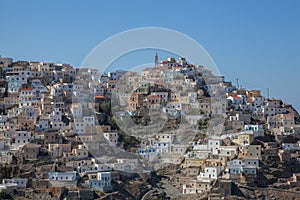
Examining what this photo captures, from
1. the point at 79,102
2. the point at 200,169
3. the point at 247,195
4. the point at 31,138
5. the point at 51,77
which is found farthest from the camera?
the point at 51,77

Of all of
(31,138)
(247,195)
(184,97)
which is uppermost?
(184,97)

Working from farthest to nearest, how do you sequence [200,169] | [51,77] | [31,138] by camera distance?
1. [51,77]
2. [31,138]
3. [200,169]

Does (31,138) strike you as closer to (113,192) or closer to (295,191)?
(113,192)

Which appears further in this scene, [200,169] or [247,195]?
[200,169]

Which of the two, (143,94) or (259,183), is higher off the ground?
(143,94)

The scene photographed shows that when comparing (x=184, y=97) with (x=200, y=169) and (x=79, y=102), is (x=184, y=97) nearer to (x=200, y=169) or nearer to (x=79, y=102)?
(x=79, y=102)

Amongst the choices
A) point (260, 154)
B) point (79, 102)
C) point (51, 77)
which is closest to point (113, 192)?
point (260, 154)
